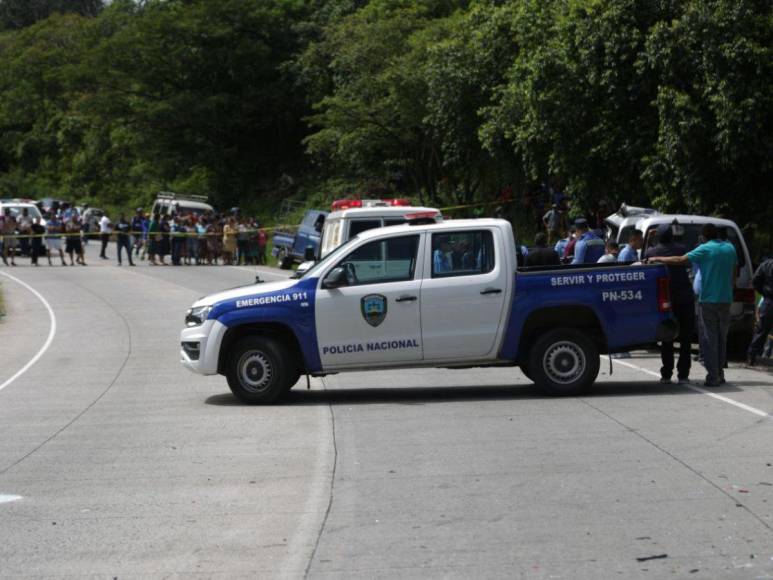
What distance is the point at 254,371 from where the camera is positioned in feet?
45.0

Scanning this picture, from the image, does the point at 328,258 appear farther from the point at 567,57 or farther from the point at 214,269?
the point at 214,269

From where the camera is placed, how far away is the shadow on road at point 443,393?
545 inches

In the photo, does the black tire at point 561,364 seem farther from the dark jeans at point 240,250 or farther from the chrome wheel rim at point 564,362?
the dark jeans at point 240,250

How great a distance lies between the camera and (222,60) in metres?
60.0

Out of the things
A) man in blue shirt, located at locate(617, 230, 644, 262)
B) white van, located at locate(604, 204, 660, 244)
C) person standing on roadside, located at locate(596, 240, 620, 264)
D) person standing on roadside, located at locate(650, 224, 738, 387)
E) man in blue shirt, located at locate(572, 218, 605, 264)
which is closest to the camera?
person standing on roadside, located at locate(650, 224, 738, 387)

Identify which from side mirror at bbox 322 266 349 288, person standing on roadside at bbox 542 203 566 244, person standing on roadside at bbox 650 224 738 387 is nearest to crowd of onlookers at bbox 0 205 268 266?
person standing on roadside at bbox 542 203 566 244

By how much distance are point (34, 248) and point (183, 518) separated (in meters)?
35.8

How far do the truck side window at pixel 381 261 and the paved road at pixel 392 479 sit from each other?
140 cm

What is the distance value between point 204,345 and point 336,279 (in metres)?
1.67

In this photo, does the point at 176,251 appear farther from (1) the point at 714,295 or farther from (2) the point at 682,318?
(1) the point at 714,295

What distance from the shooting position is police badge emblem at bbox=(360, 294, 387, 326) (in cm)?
1348

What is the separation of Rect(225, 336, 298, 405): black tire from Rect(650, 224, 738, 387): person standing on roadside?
4.42 meters

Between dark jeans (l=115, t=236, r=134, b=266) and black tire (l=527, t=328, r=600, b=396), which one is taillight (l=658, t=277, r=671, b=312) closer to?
black tire (l=527, t=328, r=600, b=396)

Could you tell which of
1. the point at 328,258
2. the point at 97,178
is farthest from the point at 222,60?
the point at 328,258
